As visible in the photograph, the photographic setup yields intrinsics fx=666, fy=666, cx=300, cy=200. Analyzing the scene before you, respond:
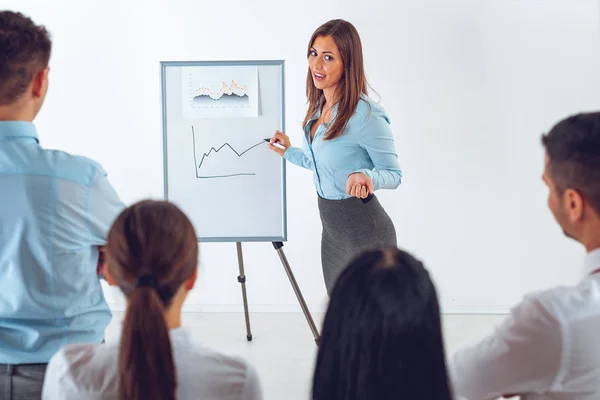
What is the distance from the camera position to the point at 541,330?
1051 mm

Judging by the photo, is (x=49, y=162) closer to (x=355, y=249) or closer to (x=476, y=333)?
(x=355, y=249)

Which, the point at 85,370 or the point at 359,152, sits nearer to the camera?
the point at 85,370

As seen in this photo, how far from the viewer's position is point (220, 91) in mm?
2814

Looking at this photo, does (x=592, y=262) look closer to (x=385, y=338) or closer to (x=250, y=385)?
(x=385, y=338)

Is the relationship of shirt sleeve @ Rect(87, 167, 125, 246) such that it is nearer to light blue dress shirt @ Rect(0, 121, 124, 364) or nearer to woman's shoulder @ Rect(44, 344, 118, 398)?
light blue dress shirt @ Rect(0, 121, 124, 364)

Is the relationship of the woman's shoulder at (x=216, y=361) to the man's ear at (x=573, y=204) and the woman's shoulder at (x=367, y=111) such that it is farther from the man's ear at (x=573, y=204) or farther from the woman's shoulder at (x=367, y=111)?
the woman's shoulder at (x=367, y=111)

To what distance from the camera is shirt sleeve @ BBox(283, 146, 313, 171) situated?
8.61 ft

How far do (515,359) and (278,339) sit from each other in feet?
8.41

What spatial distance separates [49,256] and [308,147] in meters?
1.35

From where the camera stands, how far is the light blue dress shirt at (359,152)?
7.62 feet

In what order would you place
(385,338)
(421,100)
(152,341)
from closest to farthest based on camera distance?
(385,338) < (152,341) < (421,100)

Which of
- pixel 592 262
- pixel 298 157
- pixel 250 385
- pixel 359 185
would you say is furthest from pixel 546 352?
pixel 298 157

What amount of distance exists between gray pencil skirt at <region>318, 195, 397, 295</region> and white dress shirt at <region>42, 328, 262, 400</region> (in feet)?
4.04

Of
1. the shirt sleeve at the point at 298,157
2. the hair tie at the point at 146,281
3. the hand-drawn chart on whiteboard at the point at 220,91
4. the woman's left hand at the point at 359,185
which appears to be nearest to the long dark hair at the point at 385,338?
the hair tie at the point at 146,281
